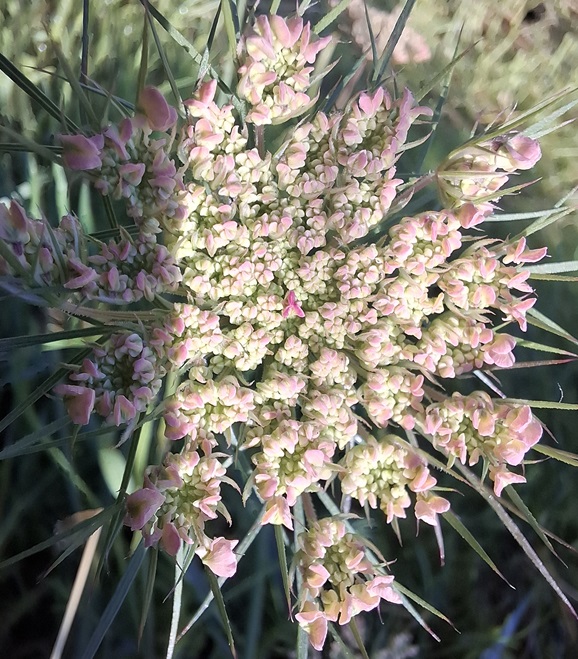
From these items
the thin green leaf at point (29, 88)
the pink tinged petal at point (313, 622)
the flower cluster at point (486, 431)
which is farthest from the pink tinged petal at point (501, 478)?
the thin green leaf at point (29, 88)

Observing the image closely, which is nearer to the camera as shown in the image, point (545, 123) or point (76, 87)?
point (76, 87)

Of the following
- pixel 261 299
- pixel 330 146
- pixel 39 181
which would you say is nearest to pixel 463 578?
pixel 261 299

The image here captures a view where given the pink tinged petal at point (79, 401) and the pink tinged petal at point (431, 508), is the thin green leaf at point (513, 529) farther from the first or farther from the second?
the pink tinged petal at point (79, 401)

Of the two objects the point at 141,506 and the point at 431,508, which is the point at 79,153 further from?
the point at 431,508

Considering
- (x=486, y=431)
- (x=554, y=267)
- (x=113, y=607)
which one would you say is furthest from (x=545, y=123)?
(x=113, y=607)

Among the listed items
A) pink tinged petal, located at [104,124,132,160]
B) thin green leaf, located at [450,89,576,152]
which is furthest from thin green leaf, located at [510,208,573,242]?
pink tinged petal, located at [104,124,132,160]

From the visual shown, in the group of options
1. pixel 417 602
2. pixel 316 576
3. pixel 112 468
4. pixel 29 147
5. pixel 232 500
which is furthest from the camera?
pixel 232 500

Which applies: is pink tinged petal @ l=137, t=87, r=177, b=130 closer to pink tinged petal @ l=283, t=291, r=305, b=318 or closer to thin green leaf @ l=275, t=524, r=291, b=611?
pink tinged petal @ l=283, t=291, r=305, b=318
